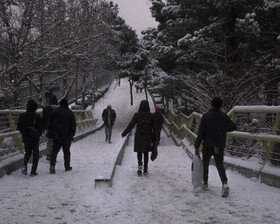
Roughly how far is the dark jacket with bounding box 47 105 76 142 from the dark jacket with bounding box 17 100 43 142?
1.34 feet

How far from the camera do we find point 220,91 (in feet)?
43.4

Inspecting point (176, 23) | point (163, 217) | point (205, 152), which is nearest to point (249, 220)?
point (163, 217)

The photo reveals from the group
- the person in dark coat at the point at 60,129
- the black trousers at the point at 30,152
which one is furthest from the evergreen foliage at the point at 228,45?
the black trousers at the point at 30,152

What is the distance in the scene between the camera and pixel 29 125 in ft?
22.5

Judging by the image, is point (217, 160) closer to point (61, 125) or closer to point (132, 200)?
point (132, 200)

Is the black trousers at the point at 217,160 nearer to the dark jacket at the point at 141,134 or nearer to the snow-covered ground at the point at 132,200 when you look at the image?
the snow-covered ground at the point at 132,200

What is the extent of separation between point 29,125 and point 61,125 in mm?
749

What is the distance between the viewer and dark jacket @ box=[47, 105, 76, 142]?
729 centimetres

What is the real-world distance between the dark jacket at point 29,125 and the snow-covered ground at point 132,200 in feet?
2.84

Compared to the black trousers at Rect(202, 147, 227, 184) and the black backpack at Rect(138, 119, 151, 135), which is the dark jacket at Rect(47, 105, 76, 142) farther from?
the black trousers at Rect(202, 147, 227, 184)

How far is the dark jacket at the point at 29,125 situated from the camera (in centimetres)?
684

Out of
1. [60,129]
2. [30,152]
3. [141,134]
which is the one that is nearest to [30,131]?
[30,152]

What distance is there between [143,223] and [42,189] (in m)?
2.46

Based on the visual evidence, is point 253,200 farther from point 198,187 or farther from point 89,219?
point 89,219
